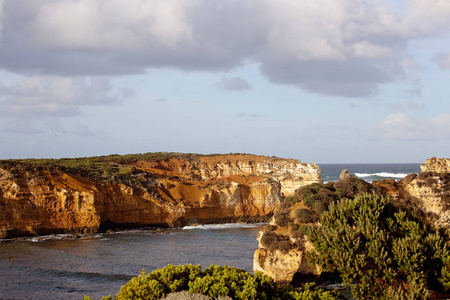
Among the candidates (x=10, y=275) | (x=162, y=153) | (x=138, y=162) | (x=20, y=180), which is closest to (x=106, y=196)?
(x=20, y=180)

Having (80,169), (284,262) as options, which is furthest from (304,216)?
(80,169)

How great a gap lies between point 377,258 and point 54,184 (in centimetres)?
3597

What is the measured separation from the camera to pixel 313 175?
64.0 meters

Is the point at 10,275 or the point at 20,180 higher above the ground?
the point at 20,180

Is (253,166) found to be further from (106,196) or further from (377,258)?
(377,258)

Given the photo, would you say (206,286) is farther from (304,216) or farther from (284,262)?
(304,216)

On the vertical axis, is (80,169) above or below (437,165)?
below

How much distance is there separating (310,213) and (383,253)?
11.7m

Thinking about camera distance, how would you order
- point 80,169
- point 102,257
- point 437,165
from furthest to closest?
point 80,169
point 437,165
point 102,257

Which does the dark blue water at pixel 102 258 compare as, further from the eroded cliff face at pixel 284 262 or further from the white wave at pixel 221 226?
the eroded cliff face at pixel 284 262

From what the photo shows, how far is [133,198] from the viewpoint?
50156mm

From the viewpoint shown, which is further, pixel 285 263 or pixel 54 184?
pixel 54 184

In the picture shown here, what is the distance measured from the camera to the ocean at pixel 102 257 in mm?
26719

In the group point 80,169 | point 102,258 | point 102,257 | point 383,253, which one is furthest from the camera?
point 80,169
